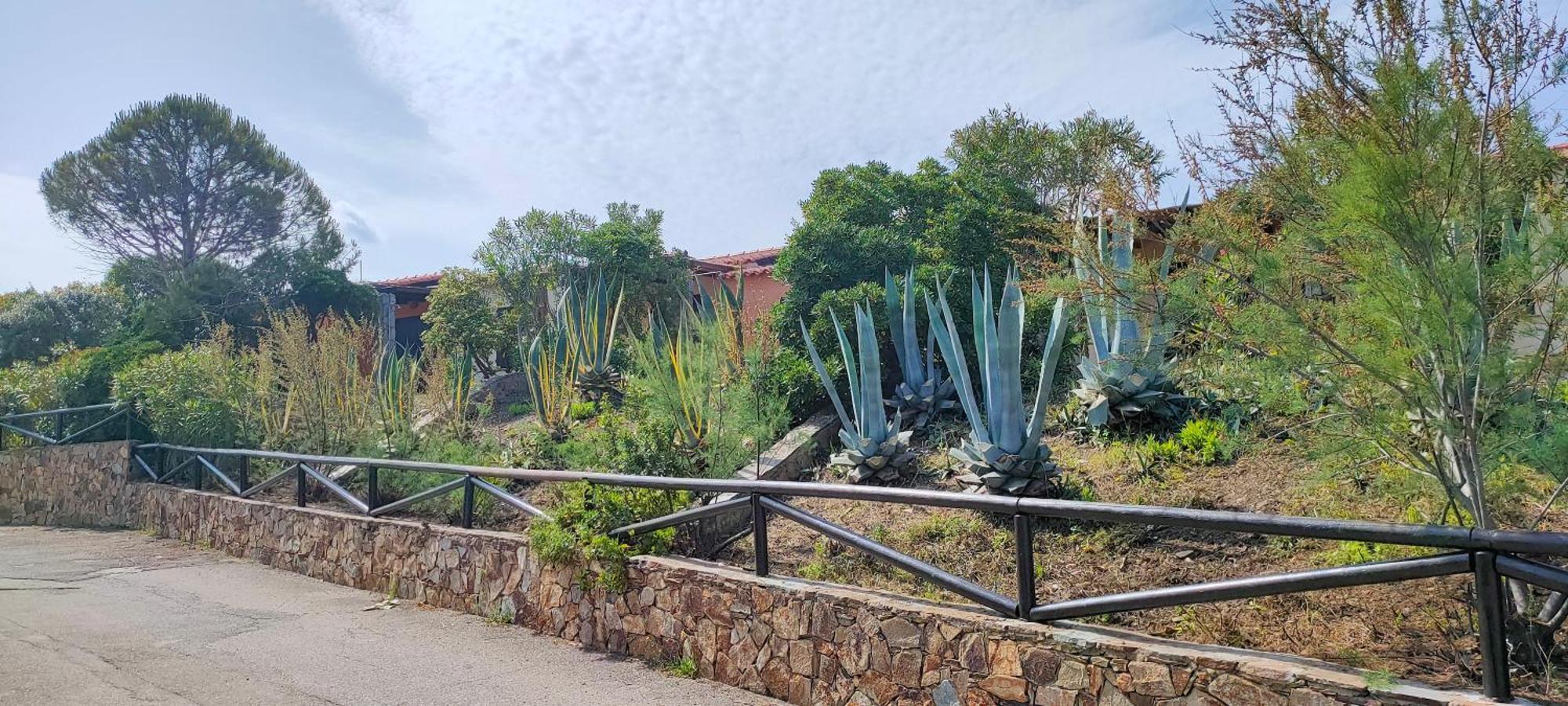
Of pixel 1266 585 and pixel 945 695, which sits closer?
pixel 1266 585

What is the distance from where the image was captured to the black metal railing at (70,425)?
1404 centimetres

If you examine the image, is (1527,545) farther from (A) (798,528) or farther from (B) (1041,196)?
(B) (1041,196)

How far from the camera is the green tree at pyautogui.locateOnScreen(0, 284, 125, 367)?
24281 mm

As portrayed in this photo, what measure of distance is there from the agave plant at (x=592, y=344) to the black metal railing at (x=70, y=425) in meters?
6.49

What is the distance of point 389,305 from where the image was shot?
28.7m

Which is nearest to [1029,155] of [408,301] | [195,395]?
[195,395]

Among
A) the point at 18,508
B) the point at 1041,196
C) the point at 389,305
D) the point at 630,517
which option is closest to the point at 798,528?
the point at 630,517

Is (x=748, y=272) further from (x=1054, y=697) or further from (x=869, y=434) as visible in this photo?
(x=1054, y=697)

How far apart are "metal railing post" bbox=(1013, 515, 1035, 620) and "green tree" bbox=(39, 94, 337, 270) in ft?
100

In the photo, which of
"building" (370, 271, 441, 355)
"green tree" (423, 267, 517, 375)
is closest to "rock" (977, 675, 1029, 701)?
"green tree" (423, 267, 517, 375)

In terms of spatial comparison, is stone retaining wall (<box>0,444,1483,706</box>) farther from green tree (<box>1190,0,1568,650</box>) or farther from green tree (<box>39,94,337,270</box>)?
green tree (<box>39,94,337,270</box>)

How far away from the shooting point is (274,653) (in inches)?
246

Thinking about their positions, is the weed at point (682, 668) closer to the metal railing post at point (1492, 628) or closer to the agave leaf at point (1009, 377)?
the agave leaf at point (1009, 377)

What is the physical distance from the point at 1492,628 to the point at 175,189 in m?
34.5
